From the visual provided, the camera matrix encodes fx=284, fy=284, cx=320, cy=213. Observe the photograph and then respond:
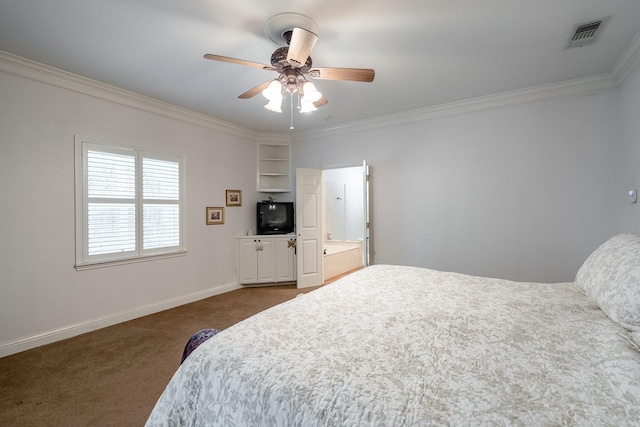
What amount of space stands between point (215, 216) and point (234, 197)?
484 mm

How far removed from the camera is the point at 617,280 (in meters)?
1.34

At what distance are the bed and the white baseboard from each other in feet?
8.23

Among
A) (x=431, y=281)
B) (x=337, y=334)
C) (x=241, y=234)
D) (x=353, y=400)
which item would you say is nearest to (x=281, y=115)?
(x=241, y=234)

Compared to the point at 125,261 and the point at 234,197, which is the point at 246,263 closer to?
the point at 234,197

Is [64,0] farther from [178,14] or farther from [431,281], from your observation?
[431,281]

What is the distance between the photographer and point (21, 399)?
6.38 ft

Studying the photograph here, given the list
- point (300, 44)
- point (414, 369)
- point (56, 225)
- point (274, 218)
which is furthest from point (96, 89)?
point (414, 369)

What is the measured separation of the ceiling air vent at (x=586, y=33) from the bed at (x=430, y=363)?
169 cm

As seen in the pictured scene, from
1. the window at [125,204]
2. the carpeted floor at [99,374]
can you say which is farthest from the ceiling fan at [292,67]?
the carpeted floor at [99,374]

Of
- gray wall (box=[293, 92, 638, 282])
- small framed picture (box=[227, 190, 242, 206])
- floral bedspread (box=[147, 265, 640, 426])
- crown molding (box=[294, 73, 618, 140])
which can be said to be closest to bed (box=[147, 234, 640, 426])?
floral bedspread (box=[147, 265, 640, 426])

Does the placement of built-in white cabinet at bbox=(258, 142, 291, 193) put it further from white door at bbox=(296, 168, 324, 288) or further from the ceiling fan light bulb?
the ceiling fan light bulb

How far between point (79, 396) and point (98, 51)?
2.74 m

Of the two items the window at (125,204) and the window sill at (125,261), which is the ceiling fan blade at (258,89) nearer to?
the window at (125,204)

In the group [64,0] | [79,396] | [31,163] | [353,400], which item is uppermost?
[64,0]
